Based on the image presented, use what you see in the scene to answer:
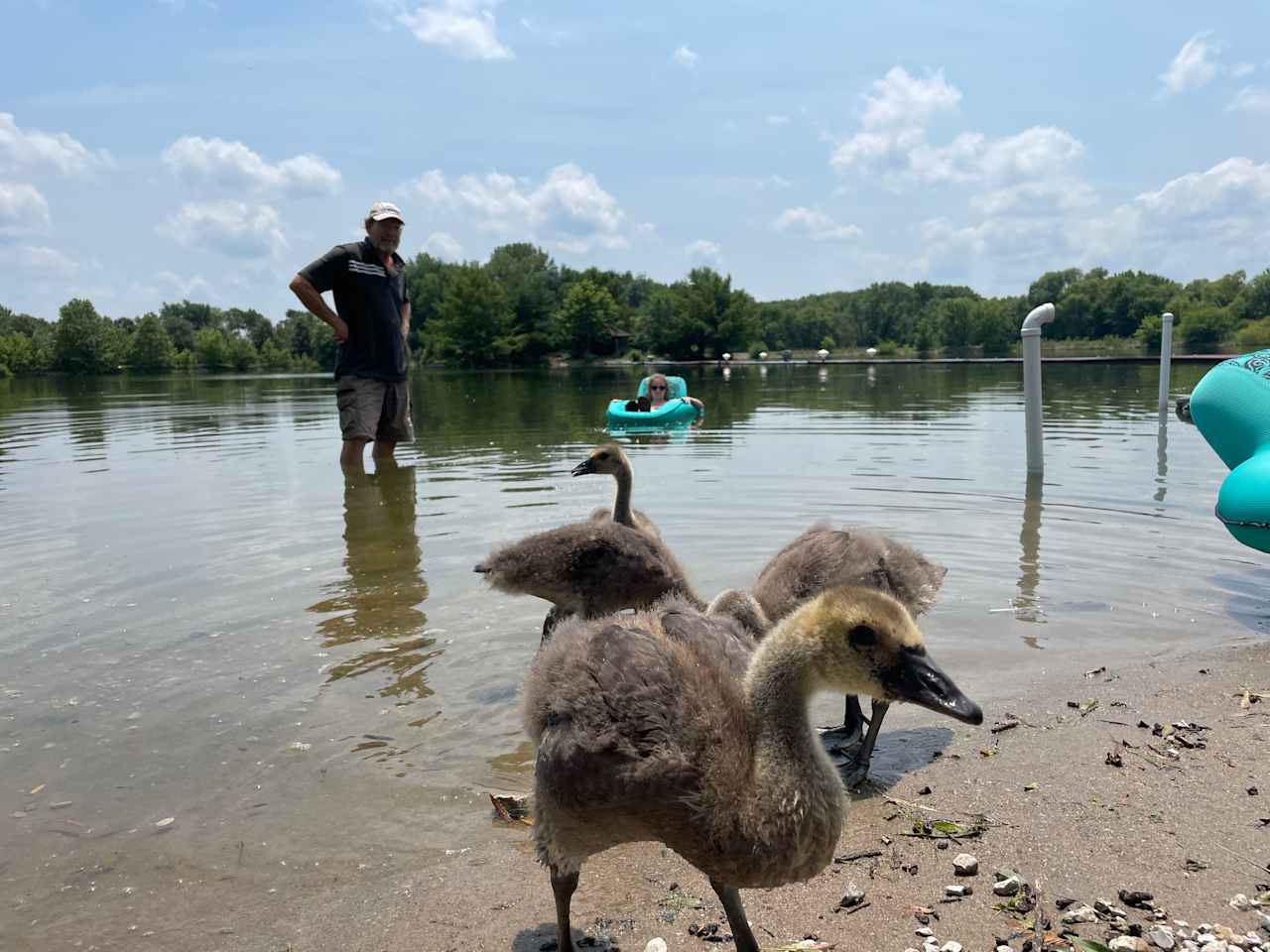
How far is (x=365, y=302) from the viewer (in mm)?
10922

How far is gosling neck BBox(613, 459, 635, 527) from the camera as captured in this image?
8.03 meters

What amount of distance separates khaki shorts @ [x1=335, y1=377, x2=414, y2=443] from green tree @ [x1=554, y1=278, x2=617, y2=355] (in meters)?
104

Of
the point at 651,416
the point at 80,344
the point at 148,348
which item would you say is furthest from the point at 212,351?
the point at 651,416

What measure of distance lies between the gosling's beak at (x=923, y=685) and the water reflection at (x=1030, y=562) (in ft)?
13.4

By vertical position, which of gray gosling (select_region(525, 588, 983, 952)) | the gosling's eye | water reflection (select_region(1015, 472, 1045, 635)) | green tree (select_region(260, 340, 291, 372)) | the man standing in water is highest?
green tree (select_region(260, 340, 291, 372))

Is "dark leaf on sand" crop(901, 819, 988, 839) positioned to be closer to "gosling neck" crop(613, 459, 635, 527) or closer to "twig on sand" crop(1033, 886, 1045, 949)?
"twig on sand" crop(1033, 886, 1045, 949)

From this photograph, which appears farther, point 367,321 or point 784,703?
point 367,321

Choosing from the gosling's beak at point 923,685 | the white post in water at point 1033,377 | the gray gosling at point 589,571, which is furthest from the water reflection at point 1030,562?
the gosling's beak at point 923,685

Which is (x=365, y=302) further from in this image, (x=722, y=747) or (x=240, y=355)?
(x=240, y=355)

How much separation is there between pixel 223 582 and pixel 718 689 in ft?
22.2

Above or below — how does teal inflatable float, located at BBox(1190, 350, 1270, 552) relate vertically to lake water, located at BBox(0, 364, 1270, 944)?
above

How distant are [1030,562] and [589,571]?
5.20 metres

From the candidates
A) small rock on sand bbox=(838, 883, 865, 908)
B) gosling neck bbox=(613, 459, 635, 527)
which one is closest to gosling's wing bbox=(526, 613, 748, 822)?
small rock on sand bbox=(838, 883, 865, 908)

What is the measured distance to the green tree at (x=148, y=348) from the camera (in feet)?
376
